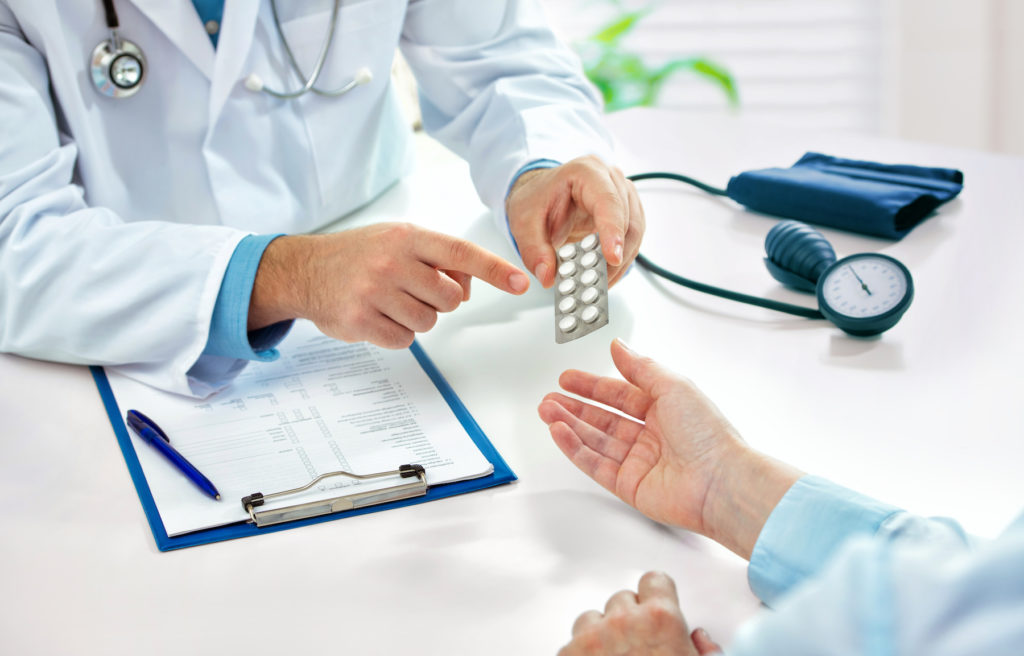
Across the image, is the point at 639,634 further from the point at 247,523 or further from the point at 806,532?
the point at 247,523

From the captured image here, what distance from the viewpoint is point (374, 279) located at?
2.65 ft

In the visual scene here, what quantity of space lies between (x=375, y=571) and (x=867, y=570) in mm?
378

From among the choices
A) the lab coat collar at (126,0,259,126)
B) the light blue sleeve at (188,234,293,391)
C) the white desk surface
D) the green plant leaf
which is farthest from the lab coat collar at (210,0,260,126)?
the green plant leaf

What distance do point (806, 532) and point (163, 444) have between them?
503mm

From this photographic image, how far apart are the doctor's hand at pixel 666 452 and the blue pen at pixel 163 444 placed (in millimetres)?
271

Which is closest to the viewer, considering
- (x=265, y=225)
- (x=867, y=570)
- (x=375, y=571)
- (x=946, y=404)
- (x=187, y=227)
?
(x=867, y=570)

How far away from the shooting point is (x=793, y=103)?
2486mm

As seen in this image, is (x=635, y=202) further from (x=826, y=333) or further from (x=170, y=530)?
(x=170, y=530)

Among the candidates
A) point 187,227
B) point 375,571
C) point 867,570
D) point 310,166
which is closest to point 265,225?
point 310,166

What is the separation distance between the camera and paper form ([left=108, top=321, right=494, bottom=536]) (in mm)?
690

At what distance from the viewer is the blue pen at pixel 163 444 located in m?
0.69

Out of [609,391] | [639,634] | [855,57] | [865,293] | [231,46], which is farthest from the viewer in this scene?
[855,57]

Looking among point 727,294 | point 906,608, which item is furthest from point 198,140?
point 906,608

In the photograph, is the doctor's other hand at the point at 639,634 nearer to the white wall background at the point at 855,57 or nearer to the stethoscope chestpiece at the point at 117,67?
the stethoscope chestpiece at the point at 117,67
